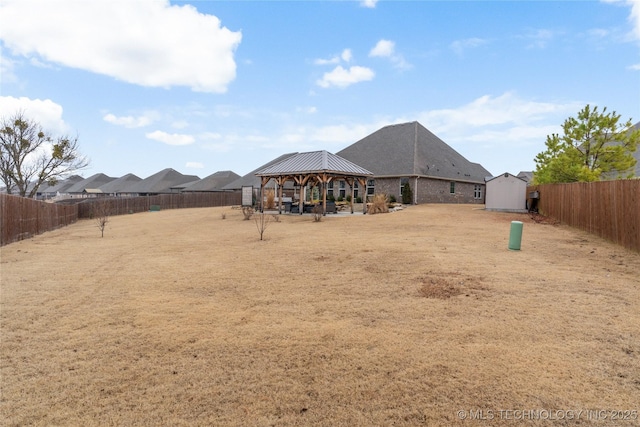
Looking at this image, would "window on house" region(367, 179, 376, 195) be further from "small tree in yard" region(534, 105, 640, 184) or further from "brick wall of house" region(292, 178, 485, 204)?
"small tree in yard" region(534, 105, 640, 184)

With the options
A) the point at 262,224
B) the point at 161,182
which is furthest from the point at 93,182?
the point at 262,224

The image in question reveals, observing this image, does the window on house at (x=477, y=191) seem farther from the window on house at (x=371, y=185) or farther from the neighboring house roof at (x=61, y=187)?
the neighboring house roof at (x=61, y=187)

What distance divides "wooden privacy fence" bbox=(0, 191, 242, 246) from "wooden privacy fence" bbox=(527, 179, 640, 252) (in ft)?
65.2

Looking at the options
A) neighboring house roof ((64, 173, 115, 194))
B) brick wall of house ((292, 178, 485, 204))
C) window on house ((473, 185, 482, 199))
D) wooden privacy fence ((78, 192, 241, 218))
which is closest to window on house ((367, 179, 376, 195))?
brick wall of house ((292, 178, 485, 204))

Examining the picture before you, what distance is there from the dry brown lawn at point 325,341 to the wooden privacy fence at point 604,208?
2.02 metres

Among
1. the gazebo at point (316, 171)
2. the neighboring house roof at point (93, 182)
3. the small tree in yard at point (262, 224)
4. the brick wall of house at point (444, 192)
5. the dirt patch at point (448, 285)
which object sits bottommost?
the dirt patch at point (448, 285)

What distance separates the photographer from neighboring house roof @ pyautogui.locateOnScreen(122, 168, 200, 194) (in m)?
64.0

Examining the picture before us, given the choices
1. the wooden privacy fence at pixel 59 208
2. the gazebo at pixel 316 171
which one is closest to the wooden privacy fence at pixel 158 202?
the wooden privacy fence at pixel 59 208

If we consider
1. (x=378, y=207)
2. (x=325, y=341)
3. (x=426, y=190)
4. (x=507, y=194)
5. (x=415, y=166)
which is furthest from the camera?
(x=426, y=190)

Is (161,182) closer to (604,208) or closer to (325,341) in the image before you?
(604,208)

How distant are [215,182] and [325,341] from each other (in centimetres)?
5710

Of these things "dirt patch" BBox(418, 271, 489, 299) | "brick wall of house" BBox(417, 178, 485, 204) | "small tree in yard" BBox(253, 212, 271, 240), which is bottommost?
"dirt patch" BBox(418, 271, 489, 299)

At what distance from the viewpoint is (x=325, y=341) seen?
4.54 m

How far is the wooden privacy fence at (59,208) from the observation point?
512 inches
